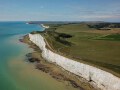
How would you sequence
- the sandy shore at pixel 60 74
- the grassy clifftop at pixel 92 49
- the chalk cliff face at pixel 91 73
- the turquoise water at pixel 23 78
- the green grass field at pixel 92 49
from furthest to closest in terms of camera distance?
the grassy clifftop at pixel 92 49
the green grass field at pixel 92 49
the turquoise water at pixel 23 78
the sandy shore at pixel 60 74
the chalk cliff face at pixel 91 73

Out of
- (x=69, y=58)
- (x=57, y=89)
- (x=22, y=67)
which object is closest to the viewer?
(x=57, y=89)

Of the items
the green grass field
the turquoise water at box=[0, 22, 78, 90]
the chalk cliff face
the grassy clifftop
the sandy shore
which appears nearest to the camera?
the chalk cliff face

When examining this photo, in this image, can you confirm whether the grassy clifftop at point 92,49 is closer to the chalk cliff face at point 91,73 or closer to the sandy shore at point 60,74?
the chalk cliff face at point 91,73

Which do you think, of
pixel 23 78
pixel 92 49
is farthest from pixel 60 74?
pixel 92 49

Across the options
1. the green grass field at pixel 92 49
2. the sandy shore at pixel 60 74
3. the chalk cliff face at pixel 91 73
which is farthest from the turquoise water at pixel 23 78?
the green grass field at pixel 92 49

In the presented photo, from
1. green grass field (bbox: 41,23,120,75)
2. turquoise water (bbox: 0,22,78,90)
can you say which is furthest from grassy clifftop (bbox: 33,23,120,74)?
turquoise water (bbox: 0,22,78,90)

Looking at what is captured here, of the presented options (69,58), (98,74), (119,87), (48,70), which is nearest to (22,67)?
(48,70)

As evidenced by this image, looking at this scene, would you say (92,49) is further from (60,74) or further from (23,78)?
(23,78)

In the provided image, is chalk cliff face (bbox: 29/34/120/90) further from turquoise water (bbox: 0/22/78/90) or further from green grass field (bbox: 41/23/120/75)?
turquoise water (bbox: 0/22/78/90)

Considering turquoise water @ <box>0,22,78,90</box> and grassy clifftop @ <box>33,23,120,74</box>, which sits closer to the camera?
turquoise water @ <box>0,22,78,90</box>

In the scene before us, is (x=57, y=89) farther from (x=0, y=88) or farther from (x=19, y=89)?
(x=0, y=88)

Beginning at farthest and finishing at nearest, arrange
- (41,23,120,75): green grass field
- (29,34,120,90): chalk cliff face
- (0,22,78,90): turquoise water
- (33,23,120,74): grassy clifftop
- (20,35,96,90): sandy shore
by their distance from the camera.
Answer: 1. (33,23,120,74): grassy clifftop
2. (41,23,120,75): green grass field
3. (0,22,78,90): turquoise water
4. (20,35,96,90): sandy shore
5. (29,34,120,90): chalk cliff face
